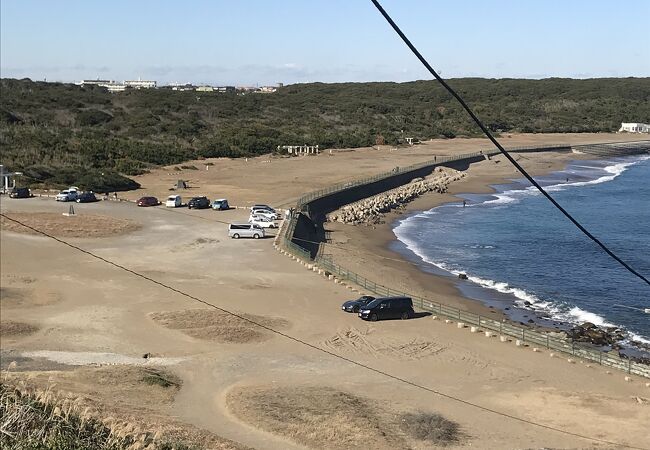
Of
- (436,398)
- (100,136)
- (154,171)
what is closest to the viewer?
(436,398)

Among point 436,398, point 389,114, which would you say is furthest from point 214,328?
point 389,114

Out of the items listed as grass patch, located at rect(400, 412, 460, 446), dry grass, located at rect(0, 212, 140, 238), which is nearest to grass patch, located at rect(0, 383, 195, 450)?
grass patch, located at rect(400, 412, 460, 446)

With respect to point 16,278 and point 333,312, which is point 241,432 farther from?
point 16,278

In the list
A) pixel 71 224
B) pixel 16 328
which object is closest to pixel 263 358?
pixel 16 328

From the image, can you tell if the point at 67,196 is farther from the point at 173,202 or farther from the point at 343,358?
the point at 343,358

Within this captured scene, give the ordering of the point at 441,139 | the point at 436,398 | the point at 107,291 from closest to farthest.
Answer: the point at 436,398 < the point at 107,291 < the point at 441,139

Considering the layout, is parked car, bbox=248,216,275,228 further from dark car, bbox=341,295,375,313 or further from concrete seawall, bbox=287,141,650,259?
dark car, bbox=341,295,375,313
